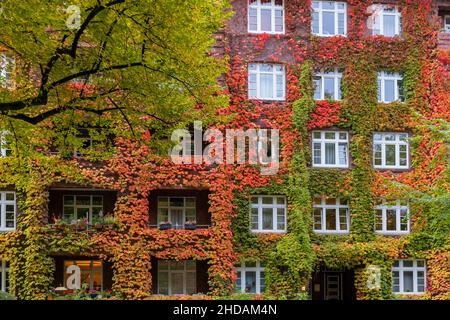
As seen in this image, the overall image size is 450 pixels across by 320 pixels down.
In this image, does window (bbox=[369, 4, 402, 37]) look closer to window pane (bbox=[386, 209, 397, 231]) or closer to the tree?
window pane (bbox=[386, 209, 397, 231])

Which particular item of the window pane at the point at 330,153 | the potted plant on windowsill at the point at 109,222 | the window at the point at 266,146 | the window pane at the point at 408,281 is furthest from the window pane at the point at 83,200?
the window pane at the point at 408,281

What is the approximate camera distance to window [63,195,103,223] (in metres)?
32.6

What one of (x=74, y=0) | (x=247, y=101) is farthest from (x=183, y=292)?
(x=74, y=0)

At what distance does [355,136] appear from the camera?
1355 inches

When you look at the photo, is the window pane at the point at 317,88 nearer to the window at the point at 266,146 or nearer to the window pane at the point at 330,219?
the window at the point at 266,146

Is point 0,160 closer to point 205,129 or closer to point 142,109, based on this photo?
point 205,129

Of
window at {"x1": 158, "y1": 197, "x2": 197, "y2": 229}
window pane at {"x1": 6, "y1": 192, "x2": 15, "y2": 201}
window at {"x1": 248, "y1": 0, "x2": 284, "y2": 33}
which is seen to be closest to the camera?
window pane at {"x1": 6, "y1": 192, "x2": 15, "y2": 201}

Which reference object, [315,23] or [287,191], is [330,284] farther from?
[315,23]

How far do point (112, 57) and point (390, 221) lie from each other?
2174 centimetres

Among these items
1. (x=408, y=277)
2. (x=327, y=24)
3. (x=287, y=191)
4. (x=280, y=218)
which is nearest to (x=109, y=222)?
(x=280, y=218)

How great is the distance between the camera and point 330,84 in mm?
34938

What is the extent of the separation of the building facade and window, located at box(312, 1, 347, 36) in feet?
0.16

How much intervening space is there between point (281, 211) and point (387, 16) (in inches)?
442

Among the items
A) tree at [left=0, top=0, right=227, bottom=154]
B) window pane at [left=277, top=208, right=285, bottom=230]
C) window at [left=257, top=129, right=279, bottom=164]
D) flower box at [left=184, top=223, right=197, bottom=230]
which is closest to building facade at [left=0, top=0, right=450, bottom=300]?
flower box at [left=184, top=223, right=197, bottom=230]
